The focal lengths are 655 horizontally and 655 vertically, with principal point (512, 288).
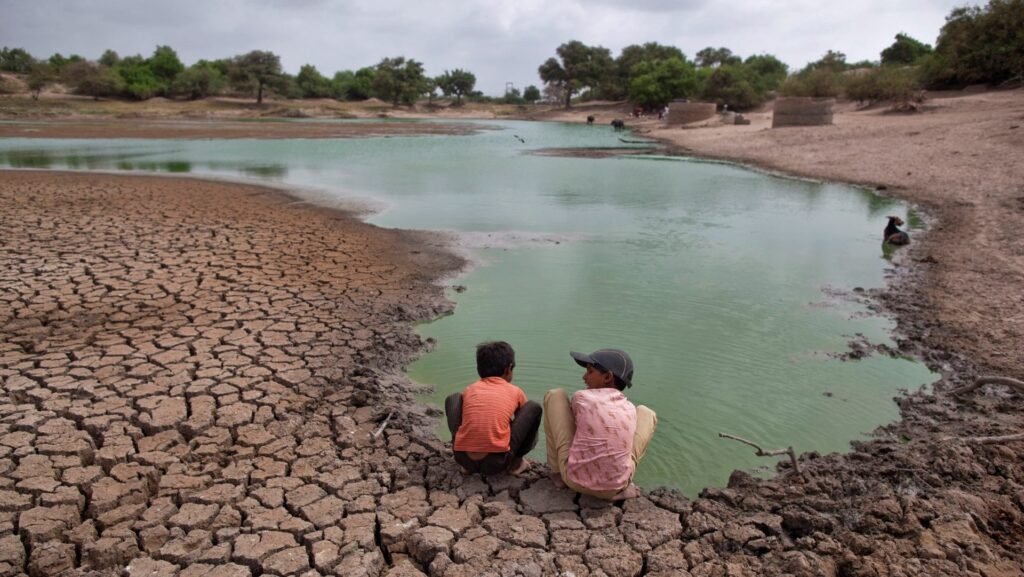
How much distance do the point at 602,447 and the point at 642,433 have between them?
12.4 inches

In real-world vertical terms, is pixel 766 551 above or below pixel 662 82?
below

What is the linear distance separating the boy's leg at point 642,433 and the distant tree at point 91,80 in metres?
69.4

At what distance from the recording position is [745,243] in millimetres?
10508

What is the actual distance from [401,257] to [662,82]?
52746mm

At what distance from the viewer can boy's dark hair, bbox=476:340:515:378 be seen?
3.72 m

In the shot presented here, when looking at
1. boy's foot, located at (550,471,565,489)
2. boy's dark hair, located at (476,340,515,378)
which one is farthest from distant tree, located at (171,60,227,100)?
boy's foot, located at (550,471,565,489)

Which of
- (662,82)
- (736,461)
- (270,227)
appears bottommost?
(736,461)

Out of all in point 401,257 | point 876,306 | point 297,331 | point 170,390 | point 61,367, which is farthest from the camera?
point 401,257

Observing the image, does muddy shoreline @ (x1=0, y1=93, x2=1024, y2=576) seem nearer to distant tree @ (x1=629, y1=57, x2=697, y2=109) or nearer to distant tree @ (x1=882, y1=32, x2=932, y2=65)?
distant tree @ (x1=629, y1=57, x2=697, y2=109)

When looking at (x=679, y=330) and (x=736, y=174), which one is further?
(x=736, y=174)

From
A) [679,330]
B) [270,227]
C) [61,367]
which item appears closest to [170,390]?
[61,367]

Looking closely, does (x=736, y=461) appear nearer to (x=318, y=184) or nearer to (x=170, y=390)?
(x=170, y=390)

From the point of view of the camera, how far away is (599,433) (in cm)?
331

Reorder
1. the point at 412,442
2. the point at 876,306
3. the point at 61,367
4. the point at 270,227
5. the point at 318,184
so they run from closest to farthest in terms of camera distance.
→ 1. the point at 412,442
2. the point at 61,367
3. the point at 876,306
4. the point at 270,227
5. the point at 318,184
